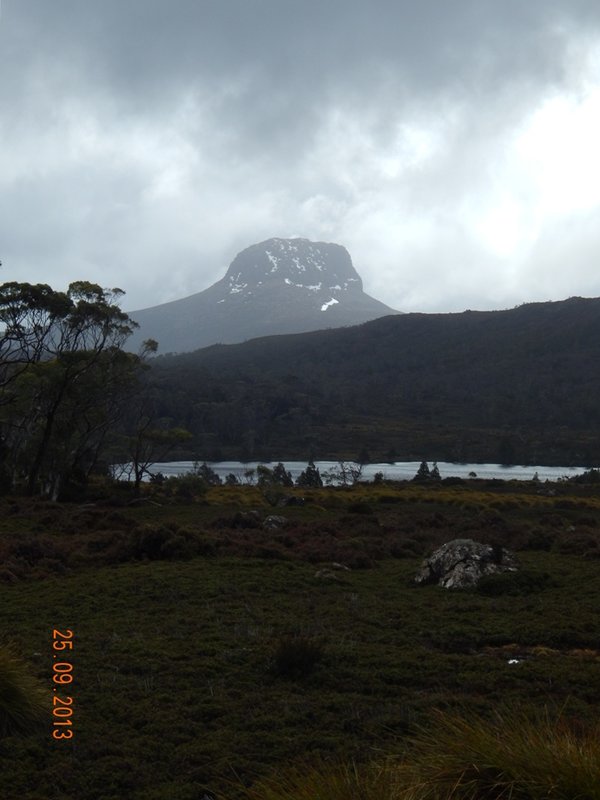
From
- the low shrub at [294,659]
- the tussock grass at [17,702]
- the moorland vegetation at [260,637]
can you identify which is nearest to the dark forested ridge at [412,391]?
the moorland vegetation at [260,637]

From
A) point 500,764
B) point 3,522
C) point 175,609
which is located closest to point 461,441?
point 3,522

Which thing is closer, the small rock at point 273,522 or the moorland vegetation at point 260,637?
the moorland vegetation at point 260,637

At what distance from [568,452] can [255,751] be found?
103783mm

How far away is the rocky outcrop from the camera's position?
1388cm

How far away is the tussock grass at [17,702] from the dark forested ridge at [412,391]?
286ft

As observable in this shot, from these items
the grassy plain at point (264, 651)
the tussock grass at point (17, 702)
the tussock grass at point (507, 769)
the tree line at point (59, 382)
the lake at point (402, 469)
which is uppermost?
the tree line at point (59, 382)

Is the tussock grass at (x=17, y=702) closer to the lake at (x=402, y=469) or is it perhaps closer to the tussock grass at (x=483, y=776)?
the tussock grass at (x=483, y=776)

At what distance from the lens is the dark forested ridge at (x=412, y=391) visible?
108 meters

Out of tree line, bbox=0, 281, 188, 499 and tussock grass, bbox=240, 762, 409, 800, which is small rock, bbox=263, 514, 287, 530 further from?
tussock grass, bbox=240, 762, 409, 800

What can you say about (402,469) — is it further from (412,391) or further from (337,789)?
(337,789)

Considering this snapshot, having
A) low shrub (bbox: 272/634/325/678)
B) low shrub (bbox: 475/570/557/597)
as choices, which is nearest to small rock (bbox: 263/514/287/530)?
low shrub (bbox: 475/570/557/597)
